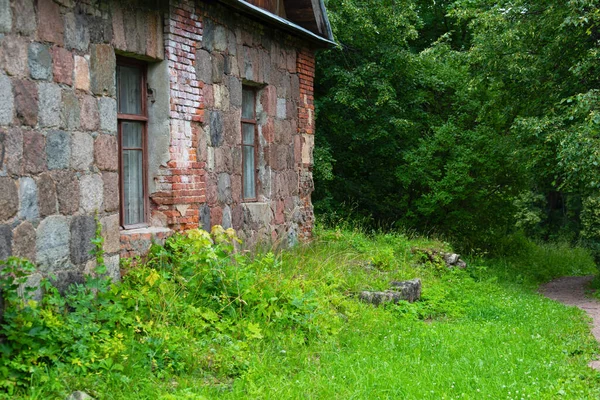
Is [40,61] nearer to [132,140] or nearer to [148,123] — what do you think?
[132,140]

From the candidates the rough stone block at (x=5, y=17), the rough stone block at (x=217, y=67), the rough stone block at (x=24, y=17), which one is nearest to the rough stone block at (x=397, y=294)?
the rough stone block at (x=217, y=67)

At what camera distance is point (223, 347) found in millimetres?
5781

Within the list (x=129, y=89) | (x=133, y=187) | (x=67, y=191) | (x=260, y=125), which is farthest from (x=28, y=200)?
(x=260, y=125)

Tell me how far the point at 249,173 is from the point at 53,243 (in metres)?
4.43

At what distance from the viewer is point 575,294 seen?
1339 centimetres

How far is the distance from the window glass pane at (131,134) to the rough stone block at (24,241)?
1892 mm

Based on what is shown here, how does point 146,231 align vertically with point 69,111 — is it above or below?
below

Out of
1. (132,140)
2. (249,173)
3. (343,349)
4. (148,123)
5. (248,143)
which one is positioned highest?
(148,123)

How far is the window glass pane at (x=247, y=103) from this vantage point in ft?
32.5

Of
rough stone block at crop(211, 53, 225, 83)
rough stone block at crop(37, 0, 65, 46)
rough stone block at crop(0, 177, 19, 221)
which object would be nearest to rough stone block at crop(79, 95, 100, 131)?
rough stone block at crop(37, 0, 65, 46)

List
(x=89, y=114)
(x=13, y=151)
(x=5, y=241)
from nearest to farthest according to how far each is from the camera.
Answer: (x=5, y=241)
(x=13, y=151)
(x=89, y=114)

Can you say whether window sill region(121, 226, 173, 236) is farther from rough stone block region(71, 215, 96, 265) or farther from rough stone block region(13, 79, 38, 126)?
rough stone block region(13, 79, 38, 126)

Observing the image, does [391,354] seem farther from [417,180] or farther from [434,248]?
[417,180]

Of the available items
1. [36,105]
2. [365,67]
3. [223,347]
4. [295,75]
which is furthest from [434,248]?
[36,105]
